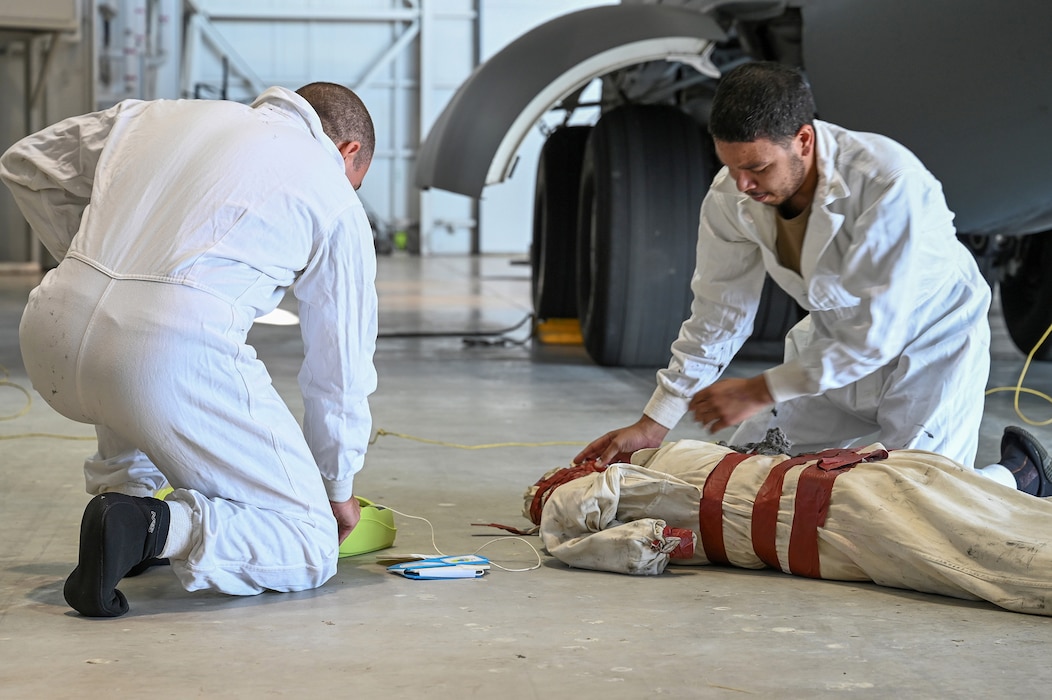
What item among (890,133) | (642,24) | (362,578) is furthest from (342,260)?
(642,24)

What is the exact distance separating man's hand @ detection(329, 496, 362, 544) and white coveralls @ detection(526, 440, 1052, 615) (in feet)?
1.47

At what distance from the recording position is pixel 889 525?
250 cm

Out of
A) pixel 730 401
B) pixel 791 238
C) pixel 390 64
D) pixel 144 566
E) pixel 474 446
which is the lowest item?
pixel 474 446

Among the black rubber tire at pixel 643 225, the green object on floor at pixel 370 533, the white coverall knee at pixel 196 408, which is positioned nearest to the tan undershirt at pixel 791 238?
the green object on floor at pixel 370 533

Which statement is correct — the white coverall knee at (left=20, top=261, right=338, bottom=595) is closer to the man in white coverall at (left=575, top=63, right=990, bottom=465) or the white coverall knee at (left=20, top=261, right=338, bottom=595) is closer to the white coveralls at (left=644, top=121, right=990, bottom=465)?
the man in white coverall at (left=575, top=63, right=990, bottom=465)

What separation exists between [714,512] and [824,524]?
Result: 24 cm

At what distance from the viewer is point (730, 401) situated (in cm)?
271

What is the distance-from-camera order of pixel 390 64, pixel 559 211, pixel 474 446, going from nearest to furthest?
pixel 474 446
pixel 559 211
pixel 390 64

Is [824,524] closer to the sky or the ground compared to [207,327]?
closer to the ground

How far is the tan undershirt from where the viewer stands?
9.64ft

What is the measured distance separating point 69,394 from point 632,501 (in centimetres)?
121

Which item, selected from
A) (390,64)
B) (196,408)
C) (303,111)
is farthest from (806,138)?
(390,64)

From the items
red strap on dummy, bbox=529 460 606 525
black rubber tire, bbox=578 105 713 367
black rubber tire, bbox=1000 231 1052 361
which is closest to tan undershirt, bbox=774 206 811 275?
red strap on dummy, bbox=529 460 606 525

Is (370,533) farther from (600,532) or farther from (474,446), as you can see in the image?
(474,446)
